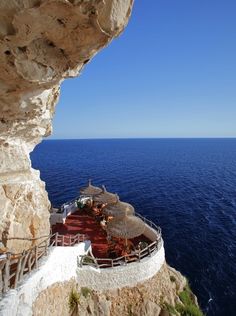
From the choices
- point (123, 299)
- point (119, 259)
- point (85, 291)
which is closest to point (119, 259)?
point (119, 259)

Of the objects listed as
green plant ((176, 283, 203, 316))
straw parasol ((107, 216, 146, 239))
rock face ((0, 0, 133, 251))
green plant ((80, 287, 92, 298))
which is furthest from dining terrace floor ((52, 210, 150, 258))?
rock face ((0, 0, 133, 251))

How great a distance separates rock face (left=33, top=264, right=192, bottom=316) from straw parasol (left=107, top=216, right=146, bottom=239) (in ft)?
10.8

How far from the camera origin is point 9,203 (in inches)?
614

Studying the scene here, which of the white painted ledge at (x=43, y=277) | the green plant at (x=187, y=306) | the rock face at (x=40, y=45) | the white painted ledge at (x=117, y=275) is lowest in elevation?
the green plant at (x=187, y=306)

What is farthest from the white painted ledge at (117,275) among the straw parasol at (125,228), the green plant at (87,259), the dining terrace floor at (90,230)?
the straw parasol at (125,228)

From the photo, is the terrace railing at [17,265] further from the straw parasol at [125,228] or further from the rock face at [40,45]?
the straw parasol at [125,228]

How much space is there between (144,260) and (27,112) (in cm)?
1234

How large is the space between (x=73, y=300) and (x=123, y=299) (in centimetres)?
356

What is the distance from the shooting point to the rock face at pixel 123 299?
15.3 metres

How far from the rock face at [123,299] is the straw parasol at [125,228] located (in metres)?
3.28

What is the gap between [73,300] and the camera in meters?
16.4

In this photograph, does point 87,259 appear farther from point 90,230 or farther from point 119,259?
point 90,230

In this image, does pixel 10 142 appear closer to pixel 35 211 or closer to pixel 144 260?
pixel 35 211

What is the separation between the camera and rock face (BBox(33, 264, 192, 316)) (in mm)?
15345
